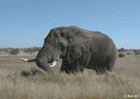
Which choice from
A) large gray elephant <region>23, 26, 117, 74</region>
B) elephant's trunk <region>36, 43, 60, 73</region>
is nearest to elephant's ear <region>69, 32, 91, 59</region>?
large gray elephant <region>23, 26, 117, 74</region>

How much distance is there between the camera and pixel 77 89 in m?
4.99

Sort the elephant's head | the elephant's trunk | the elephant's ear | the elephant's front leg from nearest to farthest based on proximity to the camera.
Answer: the elephant's trunk < the elephant's head < the elephant's ear < the elephant's front leg

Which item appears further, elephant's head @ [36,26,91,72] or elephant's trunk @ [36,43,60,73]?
elephant's head @ [36,26,91,72]

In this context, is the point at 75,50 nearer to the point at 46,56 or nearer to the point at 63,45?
the point at 63,45

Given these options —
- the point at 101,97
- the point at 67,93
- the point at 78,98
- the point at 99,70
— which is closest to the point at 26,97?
the point at 67,93

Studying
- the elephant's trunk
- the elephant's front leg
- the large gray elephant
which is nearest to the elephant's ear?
the large gray elephant

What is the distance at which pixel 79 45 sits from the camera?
6375mm

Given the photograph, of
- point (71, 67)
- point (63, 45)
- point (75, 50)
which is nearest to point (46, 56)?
point (63, 45)

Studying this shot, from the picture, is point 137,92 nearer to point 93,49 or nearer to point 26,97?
point 93,49

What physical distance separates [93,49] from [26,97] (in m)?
3.56

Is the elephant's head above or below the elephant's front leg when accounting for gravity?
above

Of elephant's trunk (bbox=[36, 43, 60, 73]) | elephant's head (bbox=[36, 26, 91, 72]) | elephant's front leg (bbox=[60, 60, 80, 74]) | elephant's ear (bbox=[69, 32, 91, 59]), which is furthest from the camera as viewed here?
elephant's front leg (bbox=[60, 60, 80, 74])

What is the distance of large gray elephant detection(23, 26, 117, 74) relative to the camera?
5906mm

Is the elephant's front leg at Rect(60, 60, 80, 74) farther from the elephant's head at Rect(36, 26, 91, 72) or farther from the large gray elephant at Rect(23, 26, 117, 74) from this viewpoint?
the elephant's head at Rect(36, 26, 91, 72)
